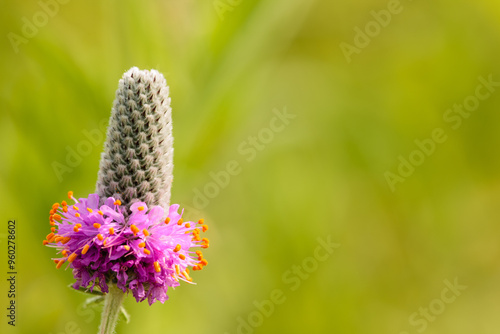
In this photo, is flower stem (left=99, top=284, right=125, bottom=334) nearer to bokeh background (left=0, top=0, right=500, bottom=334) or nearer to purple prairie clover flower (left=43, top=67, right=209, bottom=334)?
purple prairie clover flower (left=43, top=67, right=209, bottom=334)

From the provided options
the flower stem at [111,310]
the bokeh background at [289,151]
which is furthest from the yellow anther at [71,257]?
the bokeh background at [289,151]

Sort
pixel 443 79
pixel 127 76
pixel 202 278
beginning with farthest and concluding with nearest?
pixel 443 79, pixel 202 278, pixel 127 76

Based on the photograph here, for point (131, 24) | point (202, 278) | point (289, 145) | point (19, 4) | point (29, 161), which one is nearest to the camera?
point (29, 161)

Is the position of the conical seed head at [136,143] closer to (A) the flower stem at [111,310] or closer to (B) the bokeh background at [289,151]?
(A) the flower stem at [111,310]

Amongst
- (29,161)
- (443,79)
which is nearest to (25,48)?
(29,161)

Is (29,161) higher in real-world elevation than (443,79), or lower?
lower

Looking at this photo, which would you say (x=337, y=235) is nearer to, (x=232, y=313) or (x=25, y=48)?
(x=232, y=313)
